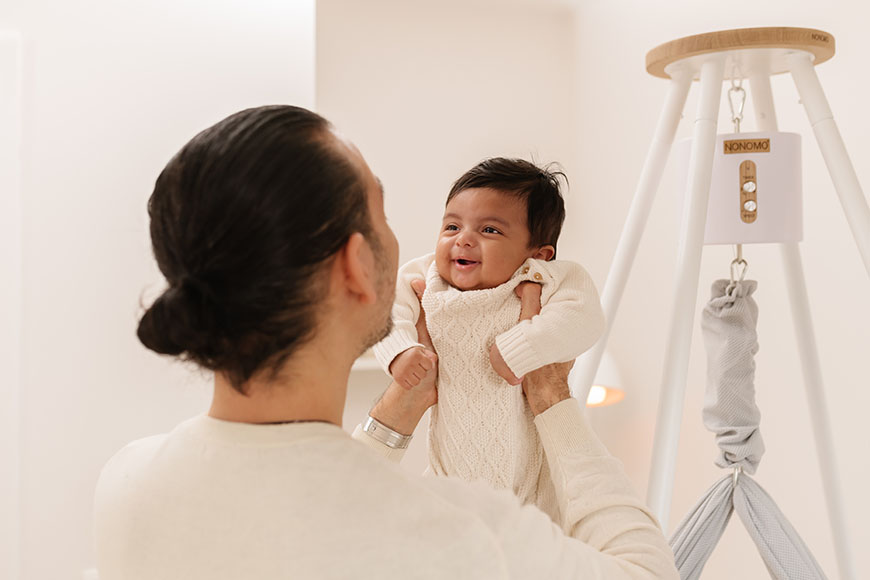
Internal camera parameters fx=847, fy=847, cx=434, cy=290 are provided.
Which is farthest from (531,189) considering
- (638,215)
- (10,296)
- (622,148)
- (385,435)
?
(10,296)

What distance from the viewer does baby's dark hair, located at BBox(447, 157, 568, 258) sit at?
1360 millimetres

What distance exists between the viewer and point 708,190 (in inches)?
57.0

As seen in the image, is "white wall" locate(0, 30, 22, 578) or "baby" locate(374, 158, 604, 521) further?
"white wall" locate(0, 30, 22, 578)

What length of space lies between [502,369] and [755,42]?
71 cm

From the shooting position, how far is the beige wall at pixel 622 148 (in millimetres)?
2061

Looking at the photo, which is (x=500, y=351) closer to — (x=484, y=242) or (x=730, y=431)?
(x=484, y=242)

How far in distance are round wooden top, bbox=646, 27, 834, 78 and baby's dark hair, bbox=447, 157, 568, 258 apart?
1.16 feet

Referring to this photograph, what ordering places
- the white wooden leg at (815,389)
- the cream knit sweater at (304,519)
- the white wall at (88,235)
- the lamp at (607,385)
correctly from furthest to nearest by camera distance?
the white wall at (88,235), the lamp at (607,385), the white wooden leg at (815,389), the cream knit sweater at (304,519)

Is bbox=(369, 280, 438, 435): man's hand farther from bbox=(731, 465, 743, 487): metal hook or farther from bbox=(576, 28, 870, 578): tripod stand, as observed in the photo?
bbox=(731, 465, 743, 487): metal hook

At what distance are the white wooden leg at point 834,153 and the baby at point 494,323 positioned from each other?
1.58 ft

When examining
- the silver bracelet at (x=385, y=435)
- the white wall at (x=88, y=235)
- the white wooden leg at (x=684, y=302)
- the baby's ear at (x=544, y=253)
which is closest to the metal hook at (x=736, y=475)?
the white wooden leg at (x=684, y=302)

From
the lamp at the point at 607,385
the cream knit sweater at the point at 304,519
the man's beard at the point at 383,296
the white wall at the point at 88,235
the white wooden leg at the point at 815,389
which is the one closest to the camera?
the cream knit sweater at the point at 304,519

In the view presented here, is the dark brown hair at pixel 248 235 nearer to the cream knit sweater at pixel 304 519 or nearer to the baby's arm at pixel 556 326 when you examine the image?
the cream knit sweater at pixel 304 519

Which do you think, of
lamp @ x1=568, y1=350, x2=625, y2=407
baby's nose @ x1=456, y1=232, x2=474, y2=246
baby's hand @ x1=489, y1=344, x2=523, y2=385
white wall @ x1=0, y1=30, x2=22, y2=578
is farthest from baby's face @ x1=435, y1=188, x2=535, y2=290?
white wall @ x1=0, y1=30, x2=22, y2=578
